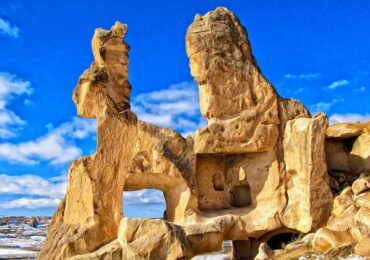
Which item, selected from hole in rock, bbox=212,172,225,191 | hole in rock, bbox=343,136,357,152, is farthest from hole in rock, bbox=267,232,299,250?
hole in rock, bbox=343,136,357,152

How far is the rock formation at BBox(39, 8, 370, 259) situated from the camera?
58.4 feet

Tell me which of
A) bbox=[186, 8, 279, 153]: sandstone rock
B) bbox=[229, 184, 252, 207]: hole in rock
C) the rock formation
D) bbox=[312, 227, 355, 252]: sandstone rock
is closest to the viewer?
bbox=[312, 227, 355, 252]: sandstone rock

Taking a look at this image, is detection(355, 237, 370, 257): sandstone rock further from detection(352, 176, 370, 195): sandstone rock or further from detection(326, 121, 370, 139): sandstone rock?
detection(326, 121, 370, 139): sandstone rock

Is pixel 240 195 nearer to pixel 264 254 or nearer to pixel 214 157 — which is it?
pixel 214 157

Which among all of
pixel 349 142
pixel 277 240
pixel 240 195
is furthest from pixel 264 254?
pixel 277 240

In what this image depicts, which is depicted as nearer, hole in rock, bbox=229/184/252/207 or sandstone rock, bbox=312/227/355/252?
sandstone rock, bbox=312/227/355/252

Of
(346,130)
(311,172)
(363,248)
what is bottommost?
(363,248)

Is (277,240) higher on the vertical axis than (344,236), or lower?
lower

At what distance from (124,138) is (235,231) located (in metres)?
5.33

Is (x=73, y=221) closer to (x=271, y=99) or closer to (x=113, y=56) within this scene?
(x=113, y=56)

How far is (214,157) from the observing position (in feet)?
67.5

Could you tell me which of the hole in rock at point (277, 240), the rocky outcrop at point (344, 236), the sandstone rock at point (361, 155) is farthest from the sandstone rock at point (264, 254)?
the hole in rock at point (277, 240)

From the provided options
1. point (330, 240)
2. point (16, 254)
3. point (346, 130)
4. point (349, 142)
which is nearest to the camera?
point (330, 240)

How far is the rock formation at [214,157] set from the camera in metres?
17.8
